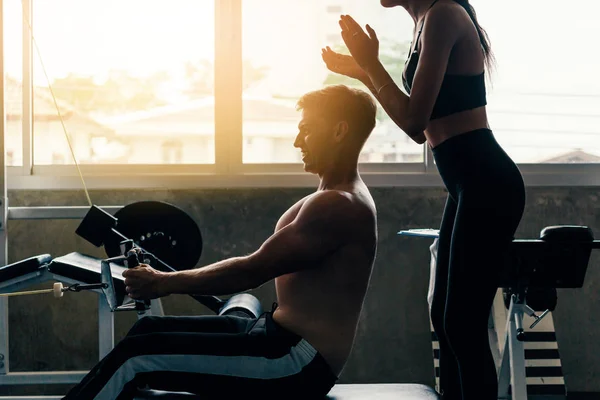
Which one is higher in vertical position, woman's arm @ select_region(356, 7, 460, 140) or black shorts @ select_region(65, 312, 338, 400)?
woman's arm @ select_region(356, 7, 460, 140)

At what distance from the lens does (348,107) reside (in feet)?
5.24

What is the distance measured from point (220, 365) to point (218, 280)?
166 millimetres

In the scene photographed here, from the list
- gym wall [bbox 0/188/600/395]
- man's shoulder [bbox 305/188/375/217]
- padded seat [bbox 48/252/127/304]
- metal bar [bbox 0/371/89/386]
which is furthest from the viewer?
gym wall [bbox 0/188/600/395]

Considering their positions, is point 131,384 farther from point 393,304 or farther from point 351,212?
point 393,304

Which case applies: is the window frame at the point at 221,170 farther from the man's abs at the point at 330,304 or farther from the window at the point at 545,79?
the man's abs at the point at 330,304

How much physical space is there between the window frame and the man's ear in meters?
1.48

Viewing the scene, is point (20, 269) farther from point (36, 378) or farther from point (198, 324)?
point (198, 324)

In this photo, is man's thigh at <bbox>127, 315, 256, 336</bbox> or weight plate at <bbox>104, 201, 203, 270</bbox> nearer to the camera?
man's thigh at <bbox>127, 315, 256, 336</bbox>

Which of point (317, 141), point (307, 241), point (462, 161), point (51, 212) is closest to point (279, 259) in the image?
point (307, 241)

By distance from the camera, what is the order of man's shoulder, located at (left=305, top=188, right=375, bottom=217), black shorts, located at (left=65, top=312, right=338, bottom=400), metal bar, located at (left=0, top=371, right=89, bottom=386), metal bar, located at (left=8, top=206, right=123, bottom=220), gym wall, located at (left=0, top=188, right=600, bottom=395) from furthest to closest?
gym wall, located at (left=0, top=188, right=600, bottom=395)
metal bar, located at (left=8, top=206, right=123, bottom=220)
metal bar, located at (left=0, top=371, right=89, bottom=386)
man's shoulder, located at (left=305, top=188, right=375, bottom=217)
black shorts, located at (left=65, top=312, right=338, bottom=400)

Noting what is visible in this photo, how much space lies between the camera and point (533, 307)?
2047mm

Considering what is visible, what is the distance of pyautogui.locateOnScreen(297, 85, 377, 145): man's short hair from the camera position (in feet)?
5.25

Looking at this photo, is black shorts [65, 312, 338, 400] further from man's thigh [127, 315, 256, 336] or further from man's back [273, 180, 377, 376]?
man's thigh [127, 315, 256, 336]

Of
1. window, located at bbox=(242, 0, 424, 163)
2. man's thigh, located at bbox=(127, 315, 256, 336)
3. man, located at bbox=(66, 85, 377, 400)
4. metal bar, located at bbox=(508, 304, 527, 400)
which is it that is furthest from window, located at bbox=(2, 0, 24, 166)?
metal bar, located at bbox=(508, 304, 527, 400)
